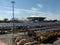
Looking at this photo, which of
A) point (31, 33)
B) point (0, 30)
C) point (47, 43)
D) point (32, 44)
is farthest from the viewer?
point (0, 30)

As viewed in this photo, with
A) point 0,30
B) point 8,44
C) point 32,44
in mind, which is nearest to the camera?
point 32,44

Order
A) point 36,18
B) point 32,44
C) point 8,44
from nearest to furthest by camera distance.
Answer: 1. point 32,44
2. point 8,44
3. point 36,18

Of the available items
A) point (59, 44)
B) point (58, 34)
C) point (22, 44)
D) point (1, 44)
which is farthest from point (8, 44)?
Answer: point (58, 34)

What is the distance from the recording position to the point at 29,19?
160250 millimetres

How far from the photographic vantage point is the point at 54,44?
119 ft

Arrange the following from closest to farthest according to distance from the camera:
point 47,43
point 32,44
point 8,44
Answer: point 32,44
point 8,44
point 47,43

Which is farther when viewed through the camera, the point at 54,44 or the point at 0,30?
the point at 0,30

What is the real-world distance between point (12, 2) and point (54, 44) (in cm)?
1723

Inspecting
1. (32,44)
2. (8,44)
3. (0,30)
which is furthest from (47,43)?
(0,30)

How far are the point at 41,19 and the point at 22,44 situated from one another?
438ft

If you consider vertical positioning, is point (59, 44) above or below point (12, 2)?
below

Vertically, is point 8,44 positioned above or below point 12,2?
below

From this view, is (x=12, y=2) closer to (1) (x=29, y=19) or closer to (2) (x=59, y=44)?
(2) (x=59, y=44)

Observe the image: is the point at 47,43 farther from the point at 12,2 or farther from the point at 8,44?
the point at 12,2
